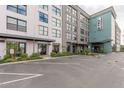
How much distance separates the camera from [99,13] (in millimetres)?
61156

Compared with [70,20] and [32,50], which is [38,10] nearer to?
[32,50]

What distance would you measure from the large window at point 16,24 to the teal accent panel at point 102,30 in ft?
128

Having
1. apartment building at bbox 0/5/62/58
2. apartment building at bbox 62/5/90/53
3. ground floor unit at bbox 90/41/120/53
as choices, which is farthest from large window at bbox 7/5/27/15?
ground floor unit at bbox 90/41/120/53

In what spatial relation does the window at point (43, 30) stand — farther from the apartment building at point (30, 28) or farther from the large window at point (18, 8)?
the large window at point (18, 8)

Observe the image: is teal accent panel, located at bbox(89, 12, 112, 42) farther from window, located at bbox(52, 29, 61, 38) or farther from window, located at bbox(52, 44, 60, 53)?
window, located at bbox(52, 44, 60, 53)

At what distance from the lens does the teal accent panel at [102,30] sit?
57.4 meters

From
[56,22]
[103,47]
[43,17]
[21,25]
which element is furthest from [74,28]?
[21,25]

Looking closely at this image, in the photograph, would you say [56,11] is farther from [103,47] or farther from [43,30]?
[103,47]

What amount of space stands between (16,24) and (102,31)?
4130 centimetres

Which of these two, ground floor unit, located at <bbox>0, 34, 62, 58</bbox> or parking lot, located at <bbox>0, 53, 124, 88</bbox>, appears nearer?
parking lot, located at <bbox>0, 53, 124, 88</bbox>

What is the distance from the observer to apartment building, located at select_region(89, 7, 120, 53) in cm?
5729

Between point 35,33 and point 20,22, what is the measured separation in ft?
13.6

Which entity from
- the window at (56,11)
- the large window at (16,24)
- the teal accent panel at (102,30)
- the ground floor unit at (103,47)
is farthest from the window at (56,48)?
the teal accent panel at (102,30)
